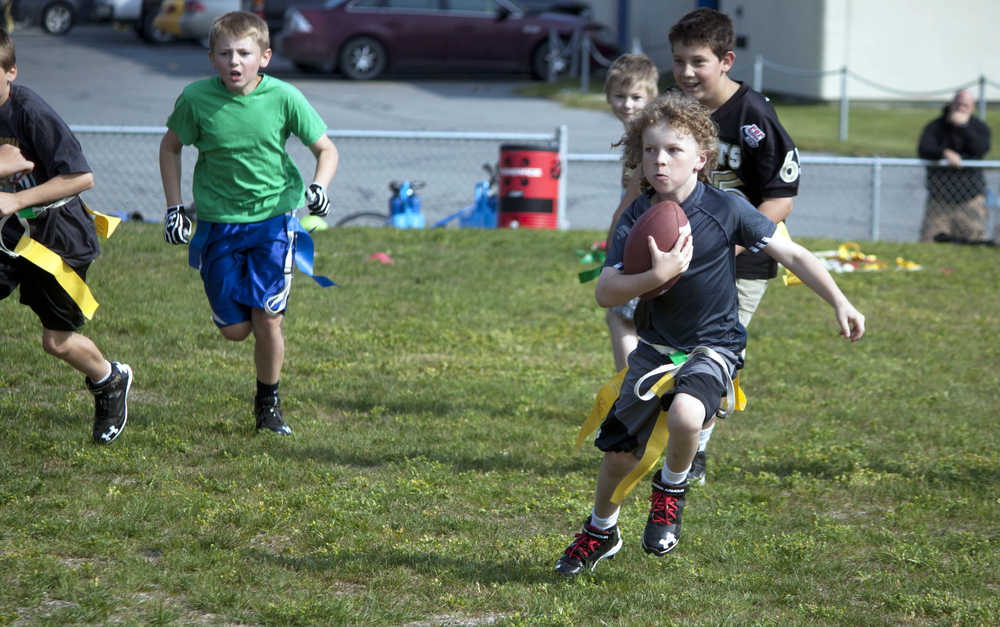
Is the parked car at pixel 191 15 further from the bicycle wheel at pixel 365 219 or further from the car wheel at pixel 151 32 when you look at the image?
the bicycle wheel at pixel 365 219

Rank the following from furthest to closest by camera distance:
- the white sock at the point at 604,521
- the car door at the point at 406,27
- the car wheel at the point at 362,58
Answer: the car wheel at the point at 362,58, the car door at the point at 406,27, the white sock at the point at 604,521

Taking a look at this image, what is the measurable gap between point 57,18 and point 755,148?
3221 centimetres

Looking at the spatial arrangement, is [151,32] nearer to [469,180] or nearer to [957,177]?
[469,180]

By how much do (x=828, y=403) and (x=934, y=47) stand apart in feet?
63.5

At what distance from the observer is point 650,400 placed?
4.02 m

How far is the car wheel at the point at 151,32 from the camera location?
102 feet

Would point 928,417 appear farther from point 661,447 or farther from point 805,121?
point 805,121

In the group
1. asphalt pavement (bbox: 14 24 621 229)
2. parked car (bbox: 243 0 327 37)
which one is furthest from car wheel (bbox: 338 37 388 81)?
parked car (bbox: 243 0 327 37)

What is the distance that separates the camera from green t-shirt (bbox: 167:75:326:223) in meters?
5.39

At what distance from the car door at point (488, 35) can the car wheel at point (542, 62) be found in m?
0.33

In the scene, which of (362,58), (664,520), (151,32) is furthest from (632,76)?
(151,32)

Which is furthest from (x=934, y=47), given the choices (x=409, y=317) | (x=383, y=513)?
(x=383, y=513)

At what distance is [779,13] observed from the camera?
24.5m

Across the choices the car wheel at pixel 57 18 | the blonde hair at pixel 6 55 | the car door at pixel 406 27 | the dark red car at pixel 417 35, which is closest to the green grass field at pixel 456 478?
the blonde hair at pixel 6 55
